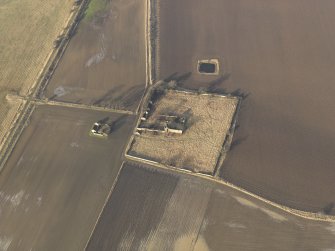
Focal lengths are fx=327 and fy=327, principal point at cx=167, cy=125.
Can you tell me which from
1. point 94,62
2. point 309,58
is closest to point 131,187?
point 94,62

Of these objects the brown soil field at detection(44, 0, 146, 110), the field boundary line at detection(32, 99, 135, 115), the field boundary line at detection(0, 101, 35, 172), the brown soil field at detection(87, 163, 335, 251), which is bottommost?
the brown soil field at detection(87, 163, 335, 251)

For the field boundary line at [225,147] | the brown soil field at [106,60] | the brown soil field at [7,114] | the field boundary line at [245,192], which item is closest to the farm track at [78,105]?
the field boundary line at [245,192]

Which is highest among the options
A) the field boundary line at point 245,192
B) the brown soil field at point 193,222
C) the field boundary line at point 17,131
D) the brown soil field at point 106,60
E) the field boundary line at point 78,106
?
the brown soil field at point 106,60

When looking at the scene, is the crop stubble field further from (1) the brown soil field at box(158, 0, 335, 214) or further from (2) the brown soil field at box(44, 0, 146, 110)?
(1) the brown soil field at box(158, 0, 335, 214)

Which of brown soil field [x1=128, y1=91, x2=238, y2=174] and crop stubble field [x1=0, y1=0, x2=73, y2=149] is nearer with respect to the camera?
brown soil field [x1=128, y1=91, x2=238, y2=174]

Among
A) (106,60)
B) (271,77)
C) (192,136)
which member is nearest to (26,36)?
(106,60)

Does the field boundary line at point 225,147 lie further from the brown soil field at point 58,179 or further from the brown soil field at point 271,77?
the brown soil field at point 58,179

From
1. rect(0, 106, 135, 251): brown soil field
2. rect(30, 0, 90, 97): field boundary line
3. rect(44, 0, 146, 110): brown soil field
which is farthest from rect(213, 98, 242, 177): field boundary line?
rect(30, 0, 90, 97): field boundary line
